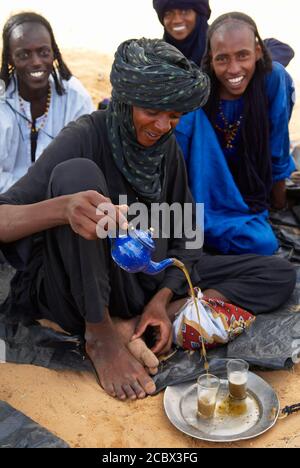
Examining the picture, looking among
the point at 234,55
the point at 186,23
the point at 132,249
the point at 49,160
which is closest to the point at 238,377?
the point at 132,249

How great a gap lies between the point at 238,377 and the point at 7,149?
84.9 inches

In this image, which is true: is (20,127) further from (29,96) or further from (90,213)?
(90,213)

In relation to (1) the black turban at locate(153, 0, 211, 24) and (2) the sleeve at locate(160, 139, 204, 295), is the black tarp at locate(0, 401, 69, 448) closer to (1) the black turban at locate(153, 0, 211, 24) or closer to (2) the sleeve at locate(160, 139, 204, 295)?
(2) the sleeve at locate(160, 139, 204, 295)

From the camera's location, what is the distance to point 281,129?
12.2 ft

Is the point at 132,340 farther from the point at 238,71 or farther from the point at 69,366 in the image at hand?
the point at 238,71

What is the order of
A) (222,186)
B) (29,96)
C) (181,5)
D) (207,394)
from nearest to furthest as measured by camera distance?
(207,394), (222,186), (29,96), (181,5)

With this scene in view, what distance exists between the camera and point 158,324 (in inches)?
105

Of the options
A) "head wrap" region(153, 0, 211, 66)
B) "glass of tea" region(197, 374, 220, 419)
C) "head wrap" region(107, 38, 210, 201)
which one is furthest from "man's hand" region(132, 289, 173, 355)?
"head wrap" region(153, 0, 211, 66)

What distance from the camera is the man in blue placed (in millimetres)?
3439

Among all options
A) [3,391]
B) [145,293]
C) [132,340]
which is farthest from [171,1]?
[3,391]

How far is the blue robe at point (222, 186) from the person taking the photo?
11.5 ft

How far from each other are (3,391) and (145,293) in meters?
0.76

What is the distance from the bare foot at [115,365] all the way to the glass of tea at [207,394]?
10.1 inches

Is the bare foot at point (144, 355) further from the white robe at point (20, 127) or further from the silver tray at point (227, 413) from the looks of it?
the white robe at point (20, 127)
